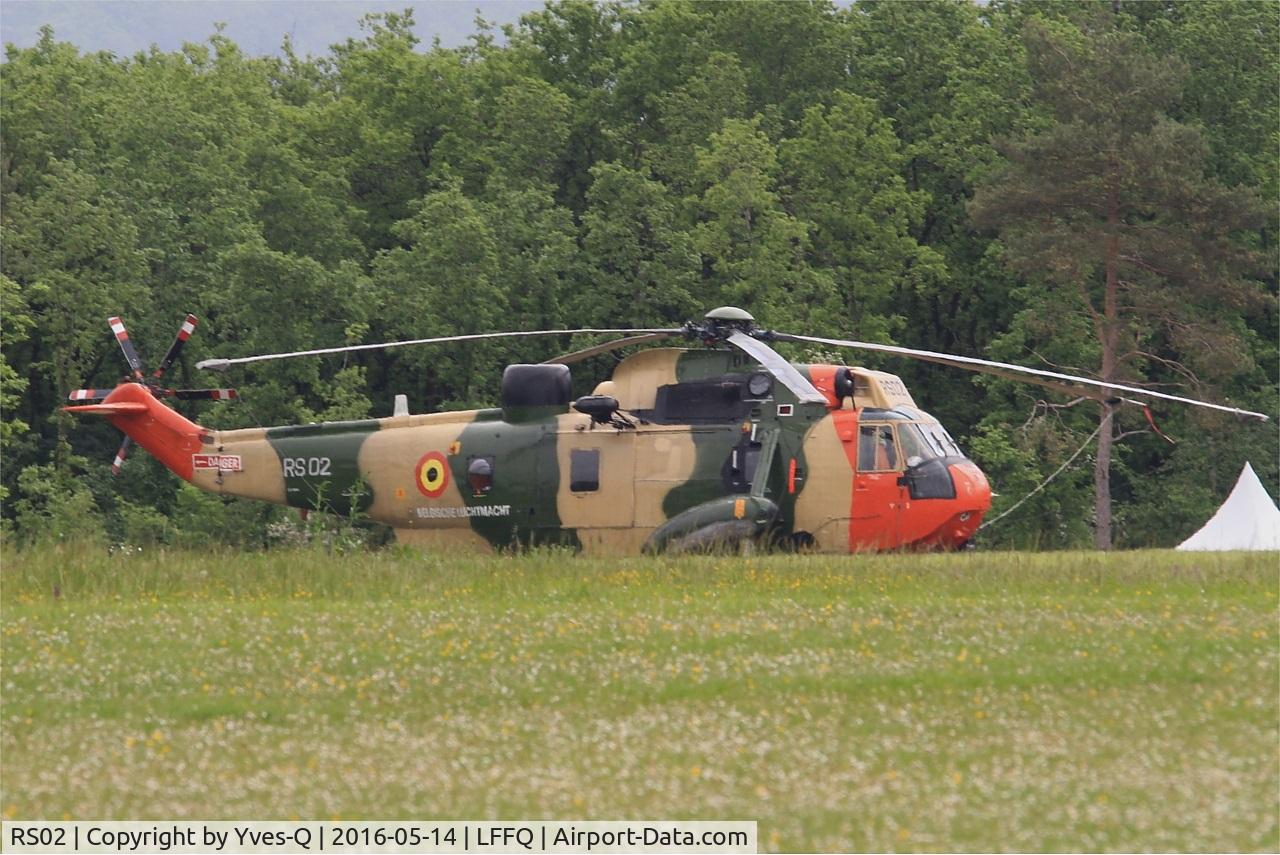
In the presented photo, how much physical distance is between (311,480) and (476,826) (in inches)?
683

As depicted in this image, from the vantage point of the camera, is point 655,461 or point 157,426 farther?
point 157,426

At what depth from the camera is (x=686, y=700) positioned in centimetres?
1466

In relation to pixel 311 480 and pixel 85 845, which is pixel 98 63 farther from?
pixel 85 845

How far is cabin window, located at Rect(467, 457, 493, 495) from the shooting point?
88.4 feet

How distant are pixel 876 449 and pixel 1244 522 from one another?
465 inches

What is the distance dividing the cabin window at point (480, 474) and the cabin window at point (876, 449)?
5421 mm

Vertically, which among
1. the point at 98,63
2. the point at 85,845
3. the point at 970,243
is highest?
the point at 98,63

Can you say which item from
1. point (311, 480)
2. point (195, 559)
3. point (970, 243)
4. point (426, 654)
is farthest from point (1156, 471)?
point (426, 654)

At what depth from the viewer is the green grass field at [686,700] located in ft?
38.5

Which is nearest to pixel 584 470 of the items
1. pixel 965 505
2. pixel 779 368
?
pixel 779 368

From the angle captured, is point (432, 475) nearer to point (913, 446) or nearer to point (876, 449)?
point (876, 449)

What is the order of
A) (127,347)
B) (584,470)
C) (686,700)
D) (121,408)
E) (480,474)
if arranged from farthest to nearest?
1. (127,347)
2. (121,408)
3. (480,474)
4. (584,470)
5. (686,700)

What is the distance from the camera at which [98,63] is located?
284 feet

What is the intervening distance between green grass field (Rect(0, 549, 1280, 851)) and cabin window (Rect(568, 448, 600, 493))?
496 centimetres
